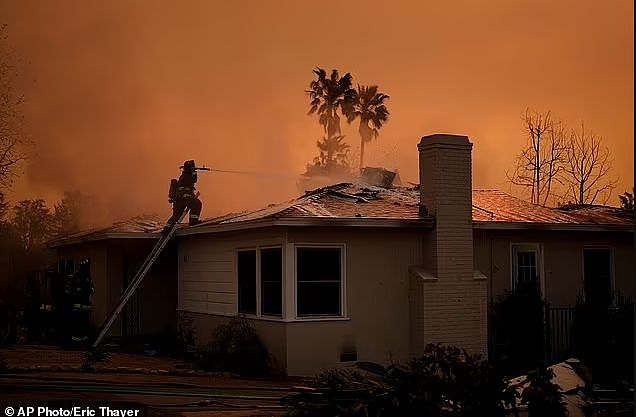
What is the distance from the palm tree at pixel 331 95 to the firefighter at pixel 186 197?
2656 cm

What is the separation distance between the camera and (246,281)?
16531 millimetres

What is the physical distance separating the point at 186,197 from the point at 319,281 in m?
6.25

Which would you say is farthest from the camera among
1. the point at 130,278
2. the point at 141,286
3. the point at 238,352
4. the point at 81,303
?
the point at 130,278

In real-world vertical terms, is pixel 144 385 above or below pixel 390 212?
below

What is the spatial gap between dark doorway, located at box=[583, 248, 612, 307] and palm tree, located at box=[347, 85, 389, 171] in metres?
28.7

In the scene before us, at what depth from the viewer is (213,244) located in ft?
58.5

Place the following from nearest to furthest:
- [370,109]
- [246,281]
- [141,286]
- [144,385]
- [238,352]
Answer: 1. [144,385]
2. [238,352]
3. [246,281]
4. [141,286]
5. [370,109]

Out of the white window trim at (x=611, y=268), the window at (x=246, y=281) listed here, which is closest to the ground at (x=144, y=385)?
the window at (x=246, y=281)

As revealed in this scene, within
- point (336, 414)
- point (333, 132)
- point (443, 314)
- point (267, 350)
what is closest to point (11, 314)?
point (267, 350)

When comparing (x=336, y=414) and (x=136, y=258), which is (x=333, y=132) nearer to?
(x=136, y=258)

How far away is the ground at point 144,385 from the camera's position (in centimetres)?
1095

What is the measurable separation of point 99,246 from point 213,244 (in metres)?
4.44

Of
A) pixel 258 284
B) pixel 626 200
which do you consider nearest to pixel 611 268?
pixel 258 284

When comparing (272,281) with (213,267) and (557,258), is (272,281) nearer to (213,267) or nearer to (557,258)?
(213,267)
